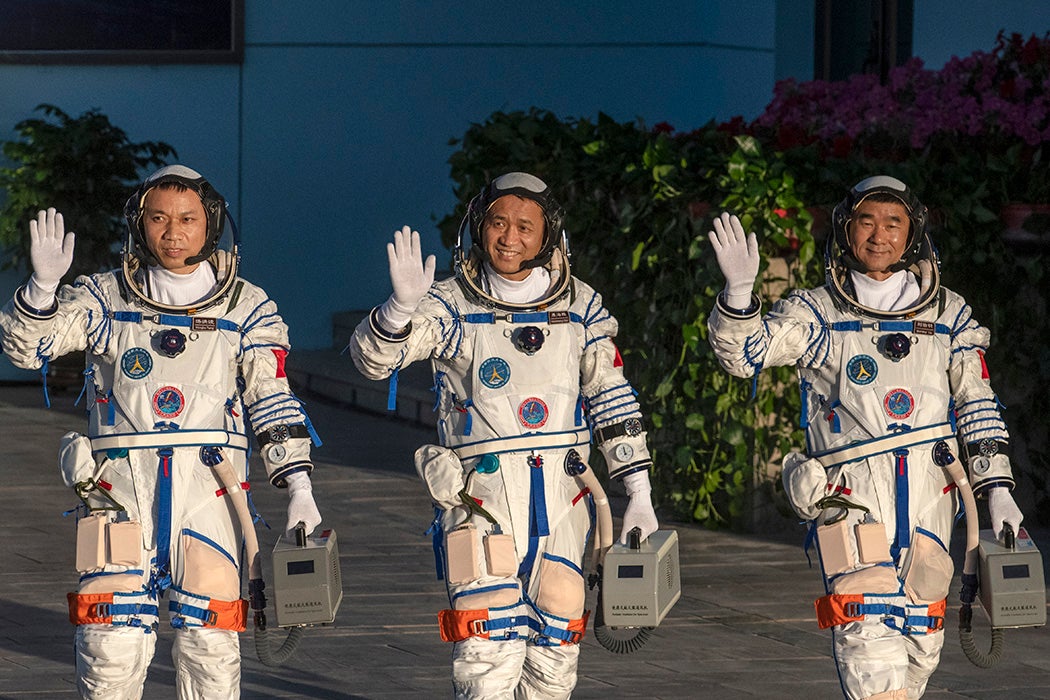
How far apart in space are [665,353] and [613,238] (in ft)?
2.38

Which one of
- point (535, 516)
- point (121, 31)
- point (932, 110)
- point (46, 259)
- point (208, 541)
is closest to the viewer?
point (46, 259)

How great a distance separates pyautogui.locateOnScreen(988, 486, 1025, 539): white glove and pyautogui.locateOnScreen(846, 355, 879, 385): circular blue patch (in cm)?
52

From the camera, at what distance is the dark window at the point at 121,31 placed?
14445 millimetres

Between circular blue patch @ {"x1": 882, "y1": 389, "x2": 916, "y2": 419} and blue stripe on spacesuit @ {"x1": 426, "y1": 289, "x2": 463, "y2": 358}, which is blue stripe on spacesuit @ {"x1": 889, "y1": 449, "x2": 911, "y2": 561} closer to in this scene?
circular blue patch @ {"x1": 882, "y1": 389, "x2": 916, "y2": 419}

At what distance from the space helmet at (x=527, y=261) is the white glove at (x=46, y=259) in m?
1.18

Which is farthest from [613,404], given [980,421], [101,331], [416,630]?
[416,630]

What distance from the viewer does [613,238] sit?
9.84m

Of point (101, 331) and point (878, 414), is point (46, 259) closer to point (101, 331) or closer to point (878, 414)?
point (101, 331)

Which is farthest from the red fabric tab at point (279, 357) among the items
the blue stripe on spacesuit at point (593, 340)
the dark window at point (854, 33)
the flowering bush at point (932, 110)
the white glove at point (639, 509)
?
the dark window at point (854, 33)

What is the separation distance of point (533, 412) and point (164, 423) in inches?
43.0

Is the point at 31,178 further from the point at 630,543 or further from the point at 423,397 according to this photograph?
the point at 630,543

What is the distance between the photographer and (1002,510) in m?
5.90

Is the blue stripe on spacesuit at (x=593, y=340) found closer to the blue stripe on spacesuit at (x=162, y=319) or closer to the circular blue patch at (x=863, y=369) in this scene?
the circular blue patch at (x=863, y=369)

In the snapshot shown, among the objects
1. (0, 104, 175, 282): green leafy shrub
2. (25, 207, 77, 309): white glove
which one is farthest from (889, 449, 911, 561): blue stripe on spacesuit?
(0, 104, 175, 282): green leafy shrub
